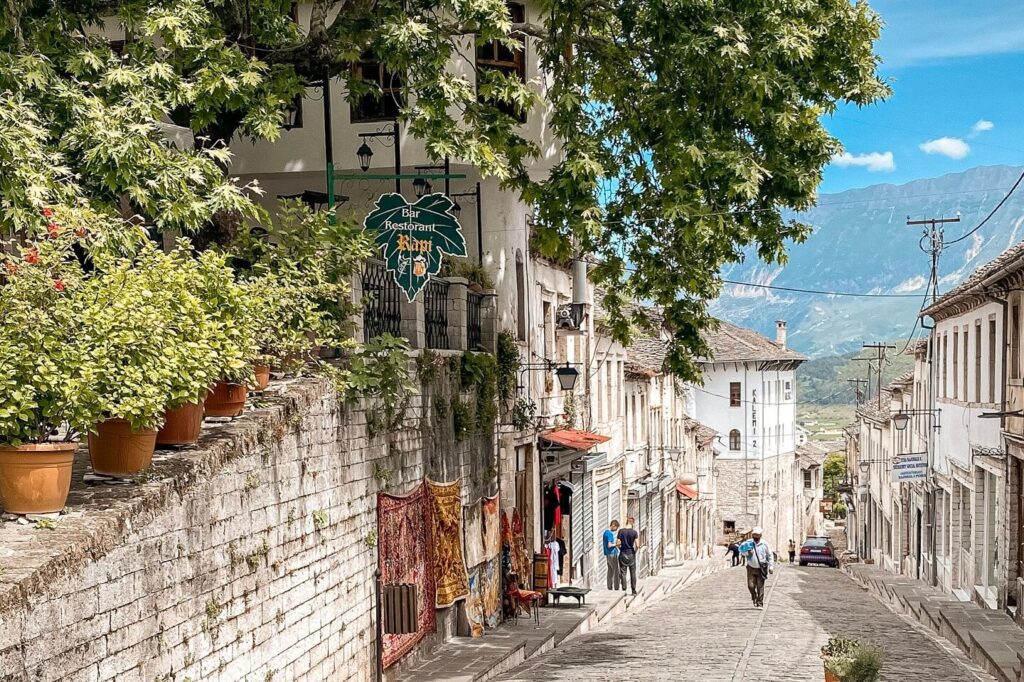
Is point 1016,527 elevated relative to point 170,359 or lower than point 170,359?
lower

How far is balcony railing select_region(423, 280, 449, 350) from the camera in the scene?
56.9ft

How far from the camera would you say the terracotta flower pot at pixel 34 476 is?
7773 millimetres

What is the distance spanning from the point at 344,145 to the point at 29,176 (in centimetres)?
996

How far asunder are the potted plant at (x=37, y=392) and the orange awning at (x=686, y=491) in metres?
45.4

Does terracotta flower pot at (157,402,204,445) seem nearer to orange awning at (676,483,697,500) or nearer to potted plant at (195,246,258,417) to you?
potted plant at (195,246,258,417)

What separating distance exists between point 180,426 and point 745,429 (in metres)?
65.8

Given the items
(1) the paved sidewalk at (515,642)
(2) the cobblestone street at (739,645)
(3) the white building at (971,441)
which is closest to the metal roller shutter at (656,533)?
(3) the white building at (971,441)

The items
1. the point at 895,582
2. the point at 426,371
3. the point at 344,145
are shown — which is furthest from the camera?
the point at 895,582

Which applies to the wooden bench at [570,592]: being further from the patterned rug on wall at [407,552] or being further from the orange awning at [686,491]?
the orange awning at [686,491]

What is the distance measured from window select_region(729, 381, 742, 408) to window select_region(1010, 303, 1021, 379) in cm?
4990

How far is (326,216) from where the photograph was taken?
13570 mm

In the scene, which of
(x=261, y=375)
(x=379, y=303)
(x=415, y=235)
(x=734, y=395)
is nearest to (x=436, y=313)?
(x=379, y=303)

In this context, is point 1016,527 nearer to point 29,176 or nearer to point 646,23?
Answer: point 646,23

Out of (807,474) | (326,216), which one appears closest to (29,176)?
(326,216)
